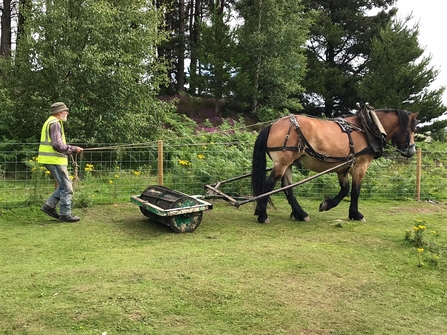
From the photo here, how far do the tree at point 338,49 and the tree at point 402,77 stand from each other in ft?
9.56

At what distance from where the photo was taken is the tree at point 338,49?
22.6 meters

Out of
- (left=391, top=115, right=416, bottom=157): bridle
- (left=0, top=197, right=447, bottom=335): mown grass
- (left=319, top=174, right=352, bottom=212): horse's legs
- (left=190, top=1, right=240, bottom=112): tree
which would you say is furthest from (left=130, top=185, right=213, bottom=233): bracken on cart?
(left=190, top=1, right=240, bottom=112): tree

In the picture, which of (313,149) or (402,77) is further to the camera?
(402,77)

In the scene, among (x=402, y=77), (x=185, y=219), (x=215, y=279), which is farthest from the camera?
(x=402, y=77)

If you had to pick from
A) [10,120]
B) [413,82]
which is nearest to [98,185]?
[10,120]

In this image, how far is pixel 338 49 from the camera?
80.8 feet

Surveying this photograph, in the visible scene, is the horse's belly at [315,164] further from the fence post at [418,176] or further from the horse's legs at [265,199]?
the fence post at [418,176]

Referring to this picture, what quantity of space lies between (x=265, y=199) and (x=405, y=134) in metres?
2.65

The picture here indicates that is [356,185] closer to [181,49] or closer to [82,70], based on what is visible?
[82,70]

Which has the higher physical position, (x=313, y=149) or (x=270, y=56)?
(x=270, y=56)

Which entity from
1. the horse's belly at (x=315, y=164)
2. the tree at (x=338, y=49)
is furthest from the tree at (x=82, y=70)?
the tree at (x=338, y=49)

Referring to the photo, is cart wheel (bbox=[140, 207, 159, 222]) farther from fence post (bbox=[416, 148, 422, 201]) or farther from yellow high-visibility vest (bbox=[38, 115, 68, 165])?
fence post (bbox=[416, 148, 422, 201])

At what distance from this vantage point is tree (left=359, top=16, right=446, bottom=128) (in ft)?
59.3

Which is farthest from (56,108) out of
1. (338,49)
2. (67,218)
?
(338,49)
